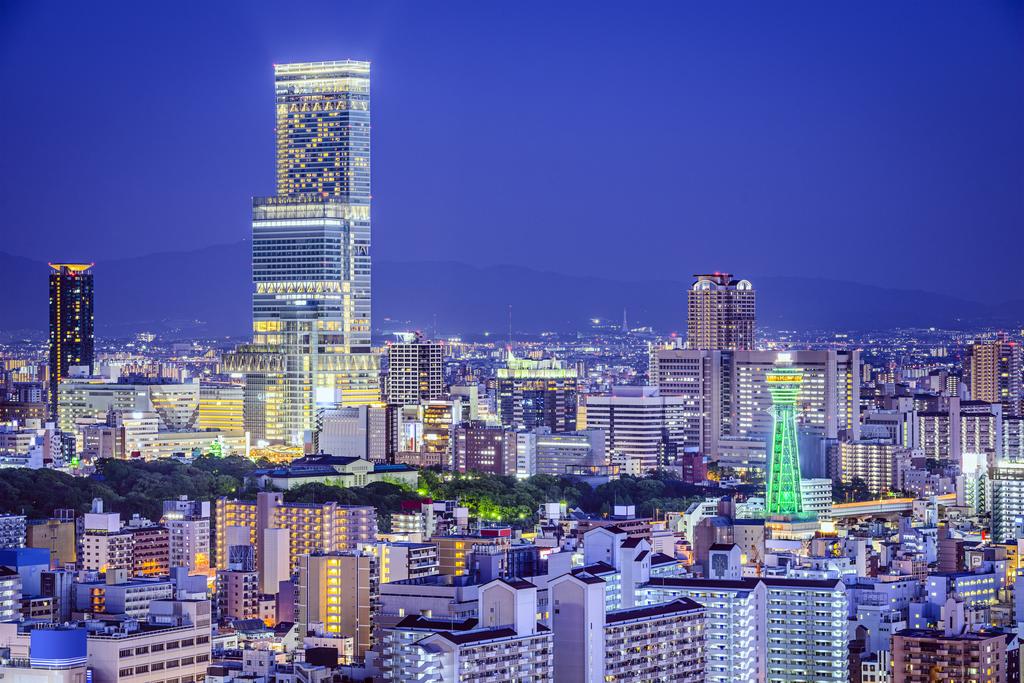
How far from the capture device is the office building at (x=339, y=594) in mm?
21125

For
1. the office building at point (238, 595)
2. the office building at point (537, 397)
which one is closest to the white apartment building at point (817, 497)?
the office building at point (238, 595)

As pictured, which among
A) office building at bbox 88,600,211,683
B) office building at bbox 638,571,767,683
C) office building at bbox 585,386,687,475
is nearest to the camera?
office building at bbox 88,600,211,683

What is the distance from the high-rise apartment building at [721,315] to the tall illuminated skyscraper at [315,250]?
288 inches

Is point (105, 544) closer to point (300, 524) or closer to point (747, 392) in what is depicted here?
point (300, 524)

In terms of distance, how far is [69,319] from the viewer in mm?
49094

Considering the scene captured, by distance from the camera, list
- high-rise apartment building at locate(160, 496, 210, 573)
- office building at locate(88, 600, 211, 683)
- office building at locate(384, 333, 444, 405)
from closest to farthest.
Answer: office building at locate(88, 600, 211, 683) → high-rise apartment building at locate(160, 496, 210, 573) → office building at locate(384, 333, 444, 405)

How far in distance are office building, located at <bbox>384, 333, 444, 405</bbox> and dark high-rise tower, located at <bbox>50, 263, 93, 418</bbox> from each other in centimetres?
629

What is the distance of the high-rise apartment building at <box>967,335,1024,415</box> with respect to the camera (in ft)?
168

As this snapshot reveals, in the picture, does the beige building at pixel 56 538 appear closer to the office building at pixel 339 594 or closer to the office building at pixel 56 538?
the office building at pixel 56 538

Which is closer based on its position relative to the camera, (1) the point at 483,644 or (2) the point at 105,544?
(1) the point at 483,644

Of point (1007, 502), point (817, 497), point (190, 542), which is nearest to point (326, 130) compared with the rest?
point (817, 497)

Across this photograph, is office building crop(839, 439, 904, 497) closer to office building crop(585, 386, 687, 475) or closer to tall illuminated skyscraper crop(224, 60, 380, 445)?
office building crop(585, 386, 687, 475)

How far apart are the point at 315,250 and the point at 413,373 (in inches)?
128

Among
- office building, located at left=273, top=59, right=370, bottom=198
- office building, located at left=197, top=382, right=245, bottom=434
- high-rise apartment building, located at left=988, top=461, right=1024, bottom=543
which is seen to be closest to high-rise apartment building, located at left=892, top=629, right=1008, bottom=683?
high-rise apartment building, located at left=988, top=461, right=1024, bottom=543
